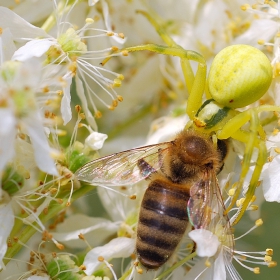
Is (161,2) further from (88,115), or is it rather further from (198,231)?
(198,231)

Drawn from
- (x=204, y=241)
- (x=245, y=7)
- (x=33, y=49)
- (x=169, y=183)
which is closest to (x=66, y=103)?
(x=33, y=49)

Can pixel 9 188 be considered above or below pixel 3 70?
below

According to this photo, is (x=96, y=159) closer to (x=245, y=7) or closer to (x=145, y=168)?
(x=145, y=168)

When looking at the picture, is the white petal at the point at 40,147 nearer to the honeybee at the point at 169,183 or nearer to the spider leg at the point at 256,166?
the honeybee at the point at 169,183

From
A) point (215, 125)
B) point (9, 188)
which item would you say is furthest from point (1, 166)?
point (215, 125)

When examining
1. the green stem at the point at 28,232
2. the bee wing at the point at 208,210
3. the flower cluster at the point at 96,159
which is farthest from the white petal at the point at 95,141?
the bee wing at the point at 208,210

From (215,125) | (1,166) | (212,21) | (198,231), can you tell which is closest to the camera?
(1,166)
